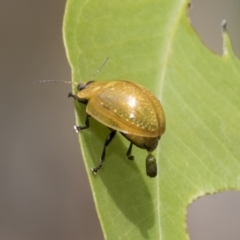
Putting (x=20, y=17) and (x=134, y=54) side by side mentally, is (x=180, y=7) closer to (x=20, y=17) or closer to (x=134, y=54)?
(x=134, y=54)

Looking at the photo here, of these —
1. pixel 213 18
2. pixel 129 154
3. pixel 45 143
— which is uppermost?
pixel 129 154

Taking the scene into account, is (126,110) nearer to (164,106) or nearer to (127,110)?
(127,110)

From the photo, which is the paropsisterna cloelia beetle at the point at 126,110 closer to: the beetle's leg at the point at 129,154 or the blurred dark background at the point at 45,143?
the beetle's leg at the point at 129,154

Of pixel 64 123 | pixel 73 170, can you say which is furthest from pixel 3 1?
pixel 73 170

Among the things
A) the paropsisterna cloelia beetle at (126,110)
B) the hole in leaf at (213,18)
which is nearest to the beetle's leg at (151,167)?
the paropsisterna cloelia beetle at (126,110)

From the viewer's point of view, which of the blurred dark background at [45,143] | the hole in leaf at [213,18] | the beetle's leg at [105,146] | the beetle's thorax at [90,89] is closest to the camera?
the beetle's leg at [105,146]

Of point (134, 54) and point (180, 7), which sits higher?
point (180, 7)

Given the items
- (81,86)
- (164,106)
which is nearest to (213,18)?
(164,106)
